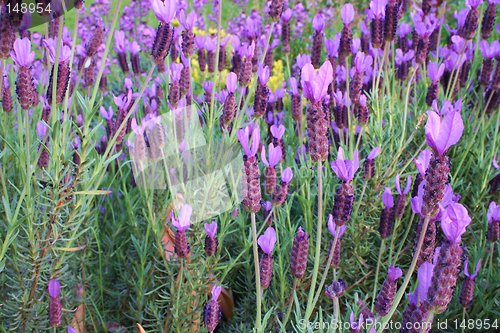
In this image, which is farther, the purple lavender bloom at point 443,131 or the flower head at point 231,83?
the flower head at point 231,83

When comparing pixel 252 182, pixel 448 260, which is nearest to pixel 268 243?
pixel 252 182

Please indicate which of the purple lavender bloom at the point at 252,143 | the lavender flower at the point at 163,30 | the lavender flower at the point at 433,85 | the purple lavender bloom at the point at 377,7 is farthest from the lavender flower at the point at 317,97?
the lavender flower at the point at 433,85

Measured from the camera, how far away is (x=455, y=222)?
30.9 inches

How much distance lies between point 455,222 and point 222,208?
0.79 metres

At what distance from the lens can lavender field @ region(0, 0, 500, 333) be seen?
40.8 inches

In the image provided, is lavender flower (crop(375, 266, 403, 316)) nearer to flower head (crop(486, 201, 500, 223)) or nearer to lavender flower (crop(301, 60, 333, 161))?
lavender flower (crop(301, 60, 333, 161))

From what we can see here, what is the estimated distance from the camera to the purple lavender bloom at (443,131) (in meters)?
0.78

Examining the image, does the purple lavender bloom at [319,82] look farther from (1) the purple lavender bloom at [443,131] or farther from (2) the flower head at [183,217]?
(2) the flower head at [183,217]

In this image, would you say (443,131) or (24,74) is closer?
(443,131)

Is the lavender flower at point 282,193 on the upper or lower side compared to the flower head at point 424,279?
lower

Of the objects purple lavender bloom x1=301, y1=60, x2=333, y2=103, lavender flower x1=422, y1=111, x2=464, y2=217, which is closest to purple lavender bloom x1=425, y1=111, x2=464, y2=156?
lavender flower x1=422, y1=111, x2=464, y2=217

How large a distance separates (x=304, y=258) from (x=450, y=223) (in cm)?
A: 36

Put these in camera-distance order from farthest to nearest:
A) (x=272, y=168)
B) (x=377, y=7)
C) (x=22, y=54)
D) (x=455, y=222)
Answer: (x=377, y=7) < (x=272, y=168) < (x=22, y=54) < (x=455, y=222)

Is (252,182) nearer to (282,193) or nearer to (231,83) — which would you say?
(282,193)
